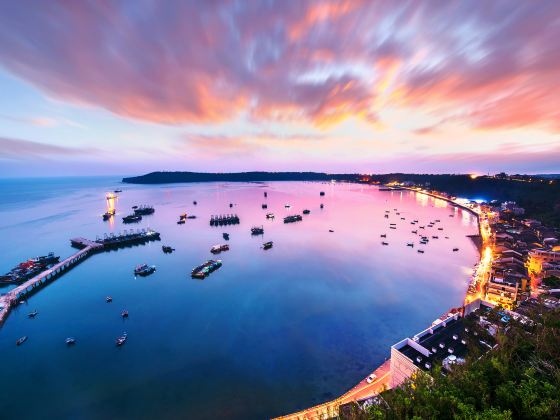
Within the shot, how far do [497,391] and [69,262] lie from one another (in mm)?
49065

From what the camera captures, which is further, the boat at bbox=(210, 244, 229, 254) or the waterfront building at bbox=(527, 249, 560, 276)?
the boat at bbox=(210, 244, 229, 254)

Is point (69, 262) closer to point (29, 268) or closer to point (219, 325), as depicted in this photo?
point (29, 268)

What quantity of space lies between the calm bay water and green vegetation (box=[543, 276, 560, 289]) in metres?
7.67

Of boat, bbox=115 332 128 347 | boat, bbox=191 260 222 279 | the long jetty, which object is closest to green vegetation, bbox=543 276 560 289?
boat, bbox=191 260 222 279

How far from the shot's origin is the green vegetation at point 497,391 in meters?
6.35

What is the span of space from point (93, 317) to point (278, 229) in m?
39.6

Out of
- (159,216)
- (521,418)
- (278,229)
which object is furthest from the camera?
(159,216)

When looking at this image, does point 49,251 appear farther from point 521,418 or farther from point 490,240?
point 490,240

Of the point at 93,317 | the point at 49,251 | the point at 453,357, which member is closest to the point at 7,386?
the point at 93,317

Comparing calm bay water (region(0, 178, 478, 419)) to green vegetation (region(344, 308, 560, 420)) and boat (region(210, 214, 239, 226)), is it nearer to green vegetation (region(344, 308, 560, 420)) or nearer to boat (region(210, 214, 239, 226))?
green vegetation (region(344, 308, 560, 420))

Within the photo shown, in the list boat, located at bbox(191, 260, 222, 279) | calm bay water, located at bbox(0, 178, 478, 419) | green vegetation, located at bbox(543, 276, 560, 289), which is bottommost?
calm bay water, located at bbox(0, 178, 478, 419)

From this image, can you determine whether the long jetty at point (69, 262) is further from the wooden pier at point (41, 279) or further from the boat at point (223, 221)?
the boat at point (223, 221)

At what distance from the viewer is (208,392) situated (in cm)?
1694

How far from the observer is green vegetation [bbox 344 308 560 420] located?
6.35m
